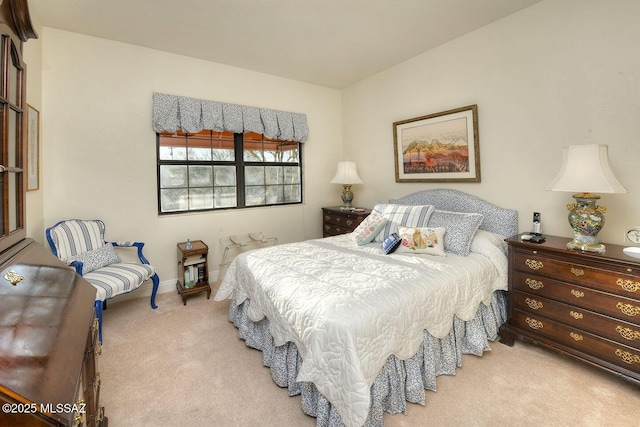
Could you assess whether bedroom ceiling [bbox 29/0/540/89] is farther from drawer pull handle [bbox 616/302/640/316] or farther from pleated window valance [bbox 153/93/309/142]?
drawer pull handle [bbox 616/302/640/316]

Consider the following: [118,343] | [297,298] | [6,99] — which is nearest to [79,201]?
[118,343]

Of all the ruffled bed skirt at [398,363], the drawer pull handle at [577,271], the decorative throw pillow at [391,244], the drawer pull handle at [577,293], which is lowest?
the ruffled bed skirt at [398,363]

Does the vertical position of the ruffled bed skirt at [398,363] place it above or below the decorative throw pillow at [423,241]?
below

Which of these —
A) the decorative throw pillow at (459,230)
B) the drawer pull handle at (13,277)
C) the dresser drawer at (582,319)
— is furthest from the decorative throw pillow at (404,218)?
the drawer pull handle at (13,277)

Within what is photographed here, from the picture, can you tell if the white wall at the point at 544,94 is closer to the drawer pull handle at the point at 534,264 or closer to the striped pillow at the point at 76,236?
the drawer pull handle at the point at 534,264

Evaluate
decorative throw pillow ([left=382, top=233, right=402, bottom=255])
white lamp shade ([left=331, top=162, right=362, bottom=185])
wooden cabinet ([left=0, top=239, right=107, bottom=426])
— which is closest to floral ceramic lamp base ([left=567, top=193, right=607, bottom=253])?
decorative throw pillow ([left=382, top=233, right=402, bottom=255])

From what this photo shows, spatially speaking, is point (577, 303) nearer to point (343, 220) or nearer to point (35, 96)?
point (343, 220)

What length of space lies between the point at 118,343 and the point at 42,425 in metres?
2.13

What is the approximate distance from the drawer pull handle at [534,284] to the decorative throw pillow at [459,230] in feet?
1.48

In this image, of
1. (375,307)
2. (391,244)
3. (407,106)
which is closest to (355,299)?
(375,307)

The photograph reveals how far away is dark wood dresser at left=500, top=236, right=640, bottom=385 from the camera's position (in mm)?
1779

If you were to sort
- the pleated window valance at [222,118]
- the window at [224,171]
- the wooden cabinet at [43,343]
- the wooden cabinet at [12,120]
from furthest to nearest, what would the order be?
the window at [224,171] < the pleated window valance at [222,118] < the wooden cabinet at [12,120] < the wooden cabinet at [43,343]

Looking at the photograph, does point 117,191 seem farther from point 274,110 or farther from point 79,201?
point 274,110

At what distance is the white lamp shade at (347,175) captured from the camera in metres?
4.10
